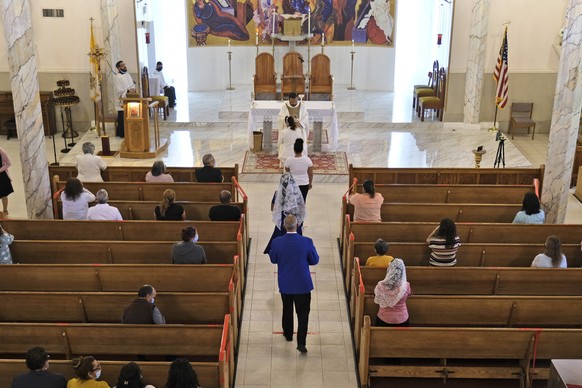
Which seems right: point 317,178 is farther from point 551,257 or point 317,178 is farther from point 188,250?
point 551,257

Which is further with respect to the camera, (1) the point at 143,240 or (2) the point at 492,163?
(2) the point at 492,163

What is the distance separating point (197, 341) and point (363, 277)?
6.76 ft

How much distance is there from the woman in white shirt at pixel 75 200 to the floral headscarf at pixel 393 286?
445 centimetres

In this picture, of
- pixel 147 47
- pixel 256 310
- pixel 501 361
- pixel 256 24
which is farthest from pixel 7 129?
pixel 501 361

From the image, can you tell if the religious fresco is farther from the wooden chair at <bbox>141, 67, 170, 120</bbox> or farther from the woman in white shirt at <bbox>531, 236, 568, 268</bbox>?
the woman in white shirt at <bbox>531, 236, 568, 268</bbox>

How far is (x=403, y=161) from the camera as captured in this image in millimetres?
14266

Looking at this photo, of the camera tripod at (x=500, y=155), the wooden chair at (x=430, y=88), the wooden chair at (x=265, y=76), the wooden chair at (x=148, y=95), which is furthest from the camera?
the wooden chair at (x=430, y=88)

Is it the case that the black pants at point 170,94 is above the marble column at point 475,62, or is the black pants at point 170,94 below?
below

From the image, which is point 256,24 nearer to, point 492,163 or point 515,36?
point 515,36

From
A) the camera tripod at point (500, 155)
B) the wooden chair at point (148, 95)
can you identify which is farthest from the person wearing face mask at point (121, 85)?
the camera tripod at point (500, 155)

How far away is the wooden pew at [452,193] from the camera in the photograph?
10.3m

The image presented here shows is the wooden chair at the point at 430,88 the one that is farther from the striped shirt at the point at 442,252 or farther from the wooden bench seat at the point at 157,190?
the striped shirt at the point at 442,252

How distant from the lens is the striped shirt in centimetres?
755

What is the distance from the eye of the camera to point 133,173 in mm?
11227
